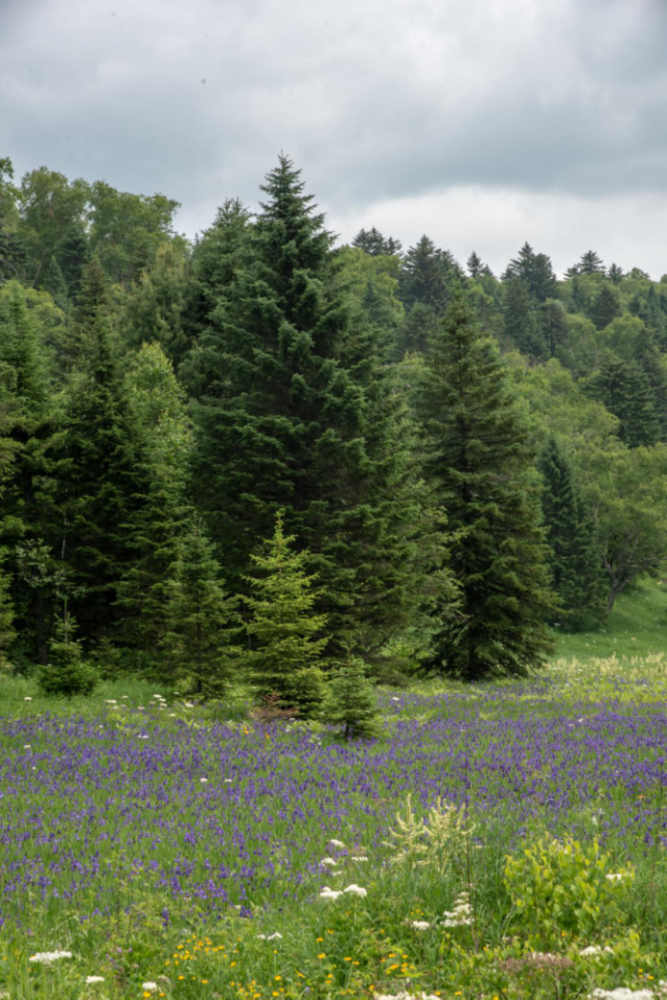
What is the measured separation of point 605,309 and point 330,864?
→ 5379 inches

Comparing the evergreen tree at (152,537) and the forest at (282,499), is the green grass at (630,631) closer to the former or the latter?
the forest at (282,499)

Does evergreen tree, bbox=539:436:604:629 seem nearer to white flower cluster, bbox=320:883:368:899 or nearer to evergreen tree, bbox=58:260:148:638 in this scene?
evergreen tree, bbox=58:260:148:638

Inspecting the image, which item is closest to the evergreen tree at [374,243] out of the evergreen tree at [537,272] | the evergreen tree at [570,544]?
the evergreen tree at [537,272]

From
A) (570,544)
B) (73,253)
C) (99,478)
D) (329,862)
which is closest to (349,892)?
(329,862)

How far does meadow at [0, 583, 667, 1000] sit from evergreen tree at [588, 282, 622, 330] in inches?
5126

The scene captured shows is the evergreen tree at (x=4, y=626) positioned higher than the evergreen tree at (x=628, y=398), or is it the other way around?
the evergreen tree at (x=628, y=398)

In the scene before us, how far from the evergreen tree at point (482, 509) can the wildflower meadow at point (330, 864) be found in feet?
Result: 34.9

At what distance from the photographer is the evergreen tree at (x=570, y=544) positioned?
2122 inches

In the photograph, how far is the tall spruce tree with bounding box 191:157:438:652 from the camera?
20.2 meters

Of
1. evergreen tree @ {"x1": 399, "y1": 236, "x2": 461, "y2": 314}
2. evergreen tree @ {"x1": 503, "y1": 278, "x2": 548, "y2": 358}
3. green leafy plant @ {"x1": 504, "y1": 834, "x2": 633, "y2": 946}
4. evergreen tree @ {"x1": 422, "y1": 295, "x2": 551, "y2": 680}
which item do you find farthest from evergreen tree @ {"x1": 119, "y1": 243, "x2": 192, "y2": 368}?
evergreen tree @ {"x1": 503, "y1": 278, "x2": 548, "y2": 358}

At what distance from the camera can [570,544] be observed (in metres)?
55.8

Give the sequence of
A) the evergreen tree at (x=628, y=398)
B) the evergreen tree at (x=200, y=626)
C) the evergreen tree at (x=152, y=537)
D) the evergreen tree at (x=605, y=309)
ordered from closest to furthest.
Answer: the evergreen tree at (x=200, y=626)
the evergreen tree at (x=152, y=537)
the evergreen tree at (x=628, y=398)
the evergreen tree at (x=605, y=309)

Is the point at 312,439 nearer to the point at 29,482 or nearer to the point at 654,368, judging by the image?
the point at 29,482

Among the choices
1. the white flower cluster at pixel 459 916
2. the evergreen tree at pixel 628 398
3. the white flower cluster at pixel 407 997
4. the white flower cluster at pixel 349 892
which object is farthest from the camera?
the evergreen tree at pixel 628 398
